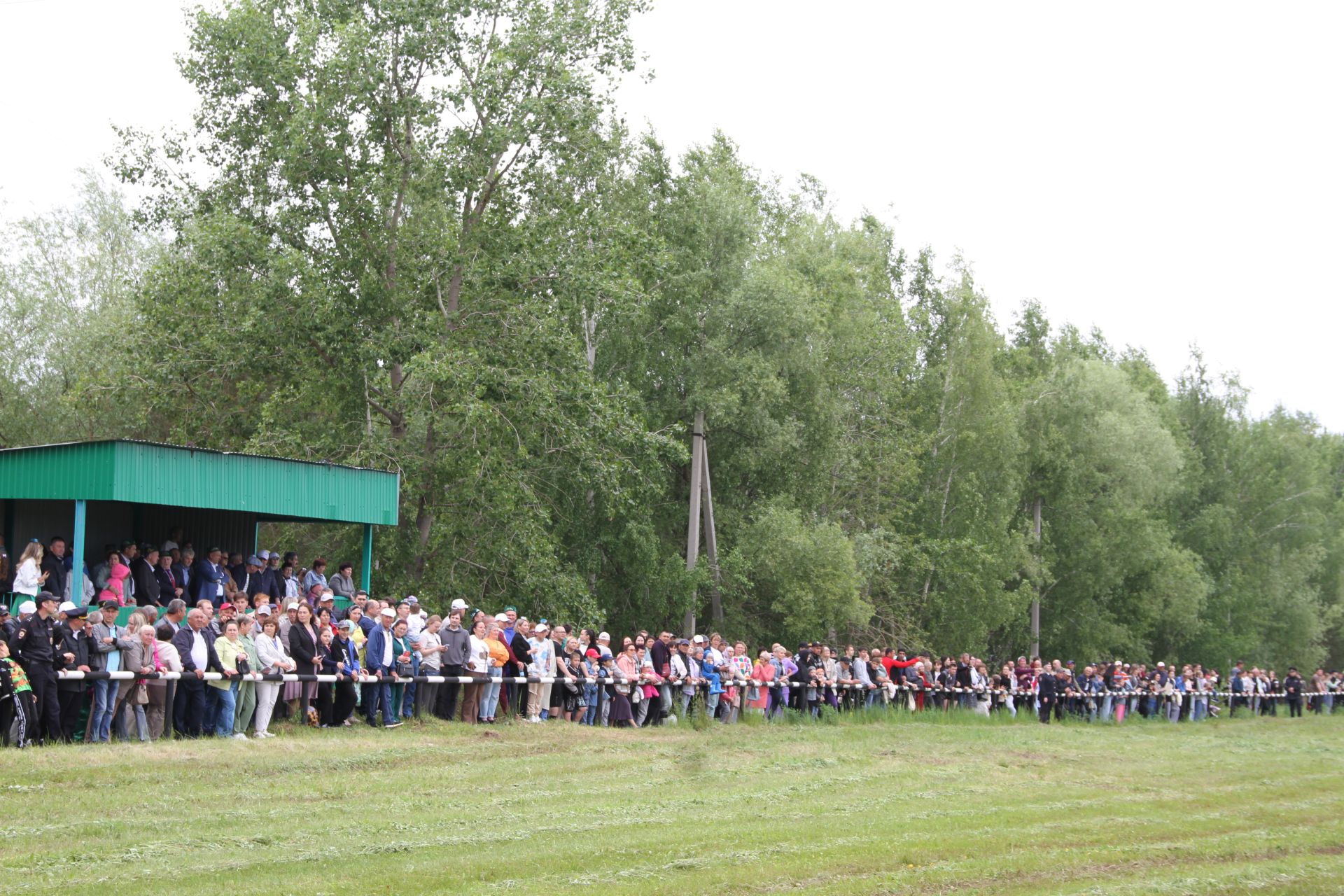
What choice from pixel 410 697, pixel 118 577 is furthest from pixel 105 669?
pixel 410 697

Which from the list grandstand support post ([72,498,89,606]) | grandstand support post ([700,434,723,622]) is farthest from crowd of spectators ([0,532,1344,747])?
grandstand support post ([700,434,723,622])

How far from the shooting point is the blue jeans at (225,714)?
51.5 feet

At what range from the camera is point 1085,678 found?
115ft

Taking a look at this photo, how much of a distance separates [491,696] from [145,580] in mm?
4582

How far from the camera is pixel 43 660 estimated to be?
554 inches

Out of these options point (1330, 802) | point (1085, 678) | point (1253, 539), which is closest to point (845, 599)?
point (1085, 678)

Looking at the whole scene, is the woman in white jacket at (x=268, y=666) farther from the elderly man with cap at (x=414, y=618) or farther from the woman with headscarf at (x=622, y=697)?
the woman with headscarf at (x=622, y=697)

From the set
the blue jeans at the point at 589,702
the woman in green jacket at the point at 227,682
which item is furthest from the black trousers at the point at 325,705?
the blue jeans at the point at 589,702

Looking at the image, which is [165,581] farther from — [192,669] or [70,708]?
[70,708]

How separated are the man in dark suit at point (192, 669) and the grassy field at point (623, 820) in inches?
27.3

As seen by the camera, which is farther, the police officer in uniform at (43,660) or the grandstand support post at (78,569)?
the grandstand support post at (78,569)

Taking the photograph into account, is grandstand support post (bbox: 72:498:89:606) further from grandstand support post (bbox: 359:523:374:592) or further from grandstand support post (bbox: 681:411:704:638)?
grandstand support post (bbox: 681:411:704:638)

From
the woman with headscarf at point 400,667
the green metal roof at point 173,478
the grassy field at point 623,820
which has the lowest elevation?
the grassy field at point 623,820

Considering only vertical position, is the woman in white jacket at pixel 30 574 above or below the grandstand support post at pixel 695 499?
below
